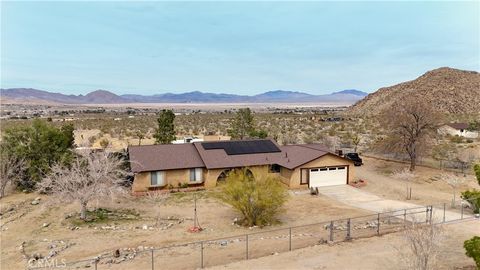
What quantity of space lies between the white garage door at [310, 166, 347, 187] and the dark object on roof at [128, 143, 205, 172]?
10.3 metres

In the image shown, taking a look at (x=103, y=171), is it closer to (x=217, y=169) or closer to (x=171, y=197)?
(x=171, y=197)

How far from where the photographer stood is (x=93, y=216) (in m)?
27.9

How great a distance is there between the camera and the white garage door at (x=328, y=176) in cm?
3697

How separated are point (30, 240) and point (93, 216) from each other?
15.8 feet

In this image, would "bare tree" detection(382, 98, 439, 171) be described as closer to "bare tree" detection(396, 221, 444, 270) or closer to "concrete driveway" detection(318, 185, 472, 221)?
"concrete driveway" detection(318, 185, 472, 221)

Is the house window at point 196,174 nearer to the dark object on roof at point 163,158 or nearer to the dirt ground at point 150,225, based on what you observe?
Result: the dark object on roof at point 163,158

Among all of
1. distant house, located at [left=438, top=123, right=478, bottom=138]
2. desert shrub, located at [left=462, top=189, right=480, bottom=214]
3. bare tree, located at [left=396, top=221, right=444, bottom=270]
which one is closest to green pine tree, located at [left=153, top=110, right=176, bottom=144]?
desert shrub, located at [left=462, top=189, right=480, bottom=214]

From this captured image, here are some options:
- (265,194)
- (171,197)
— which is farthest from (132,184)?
(265,194)

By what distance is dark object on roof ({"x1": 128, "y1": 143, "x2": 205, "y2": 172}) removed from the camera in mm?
34987

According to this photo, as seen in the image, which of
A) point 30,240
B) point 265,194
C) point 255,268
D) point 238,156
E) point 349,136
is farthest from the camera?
point 349,136

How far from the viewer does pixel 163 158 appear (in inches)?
1439

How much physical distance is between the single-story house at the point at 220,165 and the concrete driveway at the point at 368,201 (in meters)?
1.76

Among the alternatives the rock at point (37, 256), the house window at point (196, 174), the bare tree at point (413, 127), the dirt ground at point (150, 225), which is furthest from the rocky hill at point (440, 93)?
the rock at point (37, 256)

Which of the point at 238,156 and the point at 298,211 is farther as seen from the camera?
the point at 238,156
